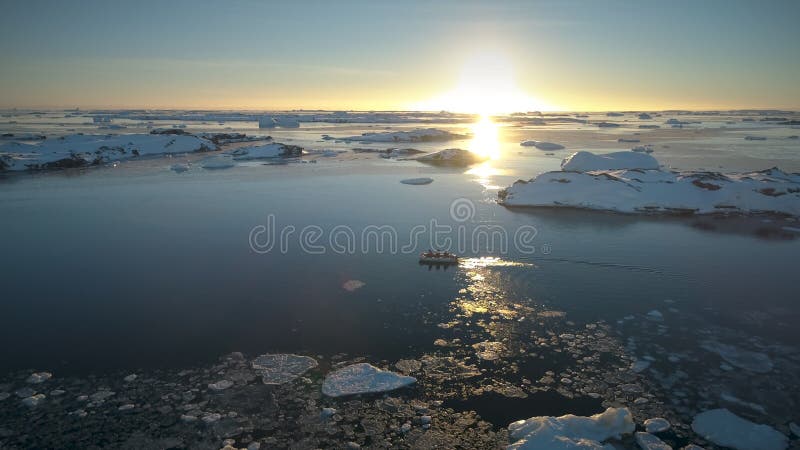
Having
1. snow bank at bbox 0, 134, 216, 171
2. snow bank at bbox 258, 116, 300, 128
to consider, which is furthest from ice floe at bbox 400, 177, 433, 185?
snow bank at bbox 258, 116, 300, 128

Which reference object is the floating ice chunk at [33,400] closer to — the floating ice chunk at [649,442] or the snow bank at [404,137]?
the floating ice chunk at [649,442]

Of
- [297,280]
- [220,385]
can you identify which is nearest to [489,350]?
[220,385]

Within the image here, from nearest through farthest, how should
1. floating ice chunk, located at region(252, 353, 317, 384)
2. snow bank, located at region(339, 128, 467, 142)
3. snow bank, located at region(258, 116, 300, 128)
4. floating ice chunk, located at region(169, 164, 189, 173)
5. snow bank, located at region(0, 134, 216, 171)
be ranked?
floating ice chunk, located at region(252, 353, 317, 384)
floating ice chunk, located at region(169, 164, 189, 173)
snow bank, located at region(0, 134, 216, 171)
snow bank, located at region(339, 128, 467, 142)
snow bank, located at region(258, 116, 300, 128)

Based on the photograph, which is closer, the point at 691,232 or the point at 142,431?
the point at 142,431

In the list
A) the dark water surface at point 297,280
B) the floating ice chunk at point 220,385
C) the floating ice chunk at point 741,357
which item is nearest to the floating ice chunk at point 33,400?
the dark water surface at point 297,280

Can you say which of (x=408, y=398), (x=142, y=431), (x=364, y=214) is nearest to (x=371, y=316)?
(x=408, y=398)

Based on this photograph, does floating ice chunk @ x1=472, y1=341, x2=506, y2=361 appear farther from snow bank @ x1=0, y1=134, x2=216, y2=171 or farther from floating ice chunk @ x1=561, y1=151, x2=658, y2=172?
snow bank @ x1=0, y1=134, x2=216, y2=171

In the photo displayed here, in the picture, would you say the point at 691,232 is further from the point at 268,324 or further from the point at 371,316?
the point at 268,324
